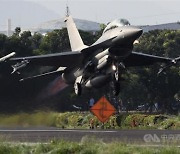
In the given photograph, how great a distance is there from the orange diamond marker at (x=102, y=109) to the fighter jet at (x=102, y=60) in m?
1.89

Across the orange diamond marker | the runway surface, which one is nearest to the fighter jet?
the orange diamond marker

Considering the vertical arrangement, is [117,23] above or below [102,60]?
above

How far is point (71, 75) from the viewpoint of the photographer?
37.8m

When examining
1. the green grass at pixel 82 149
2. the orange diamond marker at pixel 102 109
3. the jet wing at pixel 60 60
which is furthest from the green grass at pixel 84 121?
the green grass at pixel 82 149

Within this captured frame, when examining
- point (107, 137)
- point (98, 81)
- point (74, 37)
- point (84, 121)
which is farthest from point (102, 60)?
point (84, 121)

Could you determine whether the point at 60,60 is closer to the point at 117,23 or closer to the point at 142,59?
the point at 142,59

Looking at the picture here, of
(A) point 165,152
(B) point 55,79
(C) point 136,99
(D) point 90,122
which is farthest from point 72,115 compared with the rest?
(C) point 136,99

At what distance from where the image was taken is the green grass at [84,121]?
110 feet

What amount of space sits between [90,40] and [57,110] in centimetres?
4465

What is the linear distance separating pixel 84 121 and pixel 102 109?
1430cm

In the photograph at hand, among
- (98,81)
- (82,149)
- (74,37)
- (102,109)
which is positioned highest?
(74,37)

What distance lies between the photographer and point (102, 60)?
109 feet

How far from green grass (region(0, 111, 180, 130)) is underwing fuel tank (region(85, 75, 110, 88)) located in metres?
2.77

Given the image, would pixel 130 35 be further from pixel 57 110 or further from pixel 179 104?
pixel 179 104
